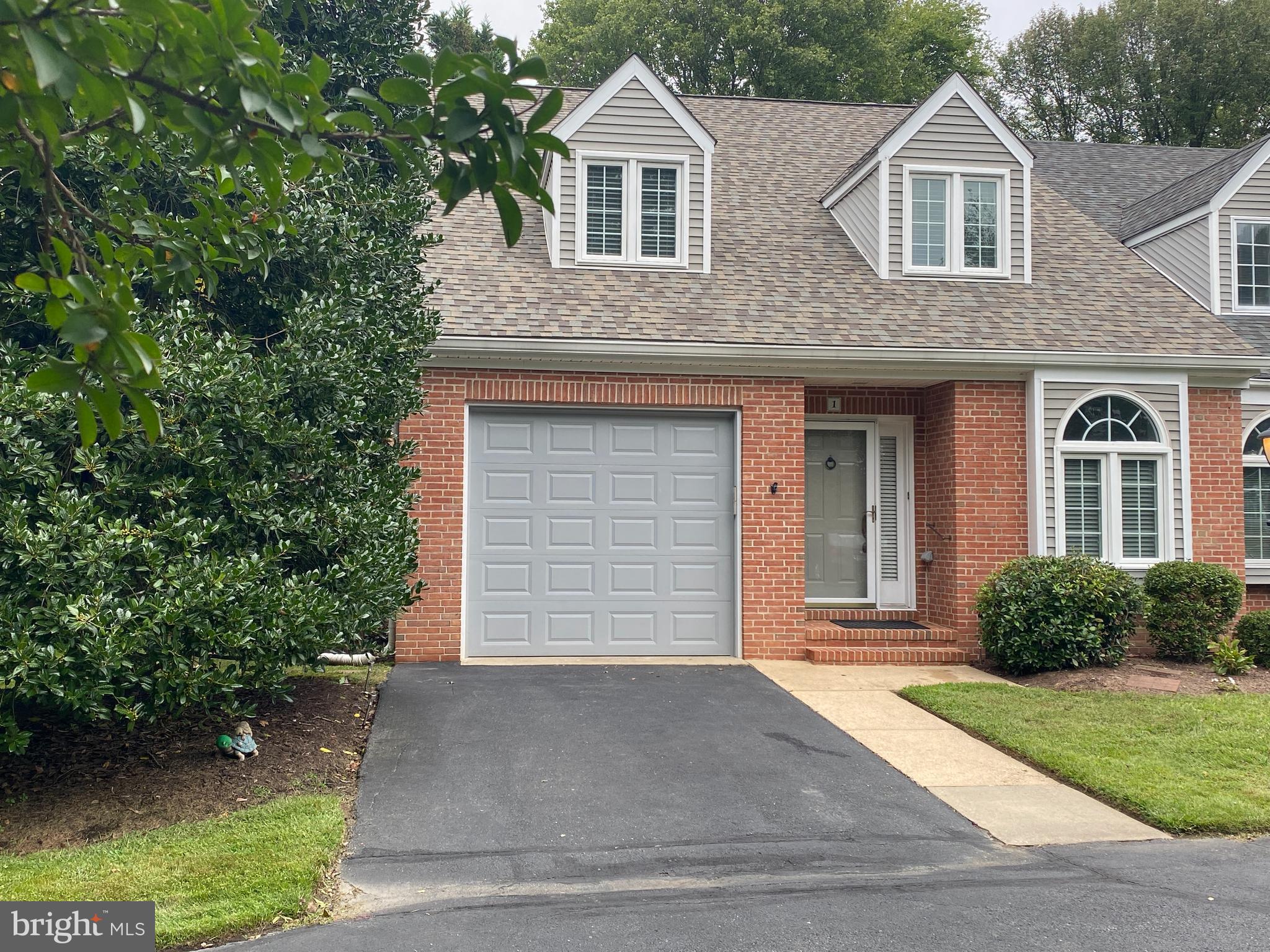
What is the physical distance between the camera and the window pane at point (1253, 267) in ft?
42.6

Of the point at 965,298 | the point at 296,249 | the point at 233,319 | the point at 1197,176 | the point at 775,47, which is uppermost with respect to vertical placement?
the point at 775,47

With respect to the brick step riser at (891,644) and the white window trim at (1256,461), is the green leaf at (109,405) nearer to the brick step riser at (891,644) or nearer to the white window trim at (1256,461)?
the brick step riser at (891,644)

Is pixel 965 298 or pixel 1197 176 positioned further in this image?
pixel 1197 176

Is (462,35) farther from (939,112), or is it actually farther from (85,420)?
(85,420)

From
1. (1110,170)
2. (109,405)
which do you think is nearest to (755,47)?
(1110,170)

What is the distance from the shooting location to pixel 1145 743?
700 cm

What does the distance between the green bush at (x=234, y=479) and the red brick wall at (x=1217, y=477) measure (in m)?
8.66

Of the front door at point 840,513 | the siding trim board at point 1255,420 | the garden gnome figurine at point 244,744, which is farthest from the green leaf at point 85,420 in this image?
the siding trim board at point 1255,420

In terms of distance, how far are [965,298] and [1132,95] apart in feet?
81.0

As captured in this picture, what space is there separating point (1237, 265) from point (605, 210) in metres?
8.66

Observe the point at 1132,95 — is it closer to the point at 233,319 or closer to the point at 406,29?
the point at 406,29

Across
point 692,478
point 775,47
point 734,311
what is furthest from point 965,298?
point 775,47

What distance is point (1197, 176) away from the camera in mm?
13812

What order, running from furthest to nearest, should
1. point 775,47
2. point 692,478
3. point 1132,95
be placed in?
1. point 1132,95
2. point 775,47
3. point 692,478
